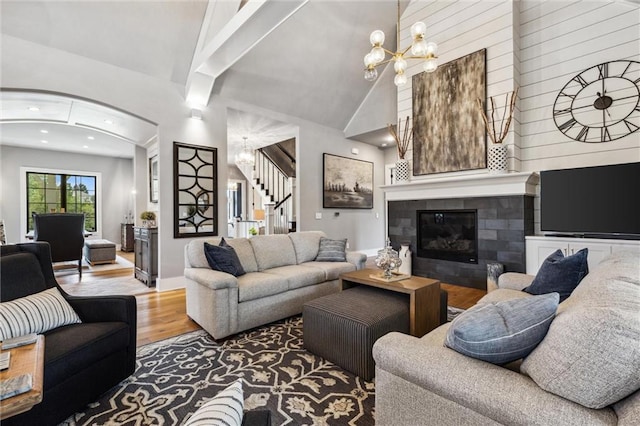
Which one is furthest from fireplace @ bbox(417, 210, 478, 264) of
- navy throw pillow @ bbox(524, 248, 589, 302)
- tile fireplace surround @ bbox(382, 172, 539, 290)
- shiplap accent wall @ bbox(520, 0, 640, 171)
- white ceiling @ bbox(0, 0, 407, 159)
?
white ceiling @ bbox(0, 0, 407, 159)

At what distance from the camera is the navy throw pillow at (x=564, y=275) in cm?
196

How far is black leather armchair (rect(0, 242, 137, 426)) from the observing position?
4.81 ft

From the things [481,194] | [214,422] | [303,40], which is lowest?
[214,422]

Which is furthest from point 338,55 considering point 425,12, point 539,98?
point 539,98

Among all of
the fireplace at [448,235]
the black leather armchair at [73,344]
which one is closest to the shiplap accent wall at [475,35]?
the fireplace at [448,235]

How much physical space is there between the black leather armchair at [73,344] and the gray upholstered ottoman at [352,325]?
1.28 metres

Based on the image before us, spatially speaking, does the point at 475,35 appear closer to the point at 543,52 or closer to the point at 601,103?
the point at 543,52

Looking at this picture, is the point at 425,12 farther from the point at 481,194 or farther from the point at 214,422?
the point at 214,422

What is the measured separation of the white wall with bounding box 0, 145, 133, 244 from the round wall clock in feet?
35.6

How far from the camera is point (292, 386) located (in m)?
1.92

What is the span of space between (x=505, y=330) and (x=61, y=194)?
11.0 metres

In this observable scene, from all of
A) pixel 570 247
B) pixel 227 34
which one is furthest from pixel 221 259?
pixel 570 247

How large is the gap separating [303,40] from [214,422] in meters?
5.20

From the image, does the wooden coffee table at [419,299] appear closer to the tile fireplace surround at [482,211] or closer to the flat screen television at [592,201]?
the tile fireplace surround at [482,211]
